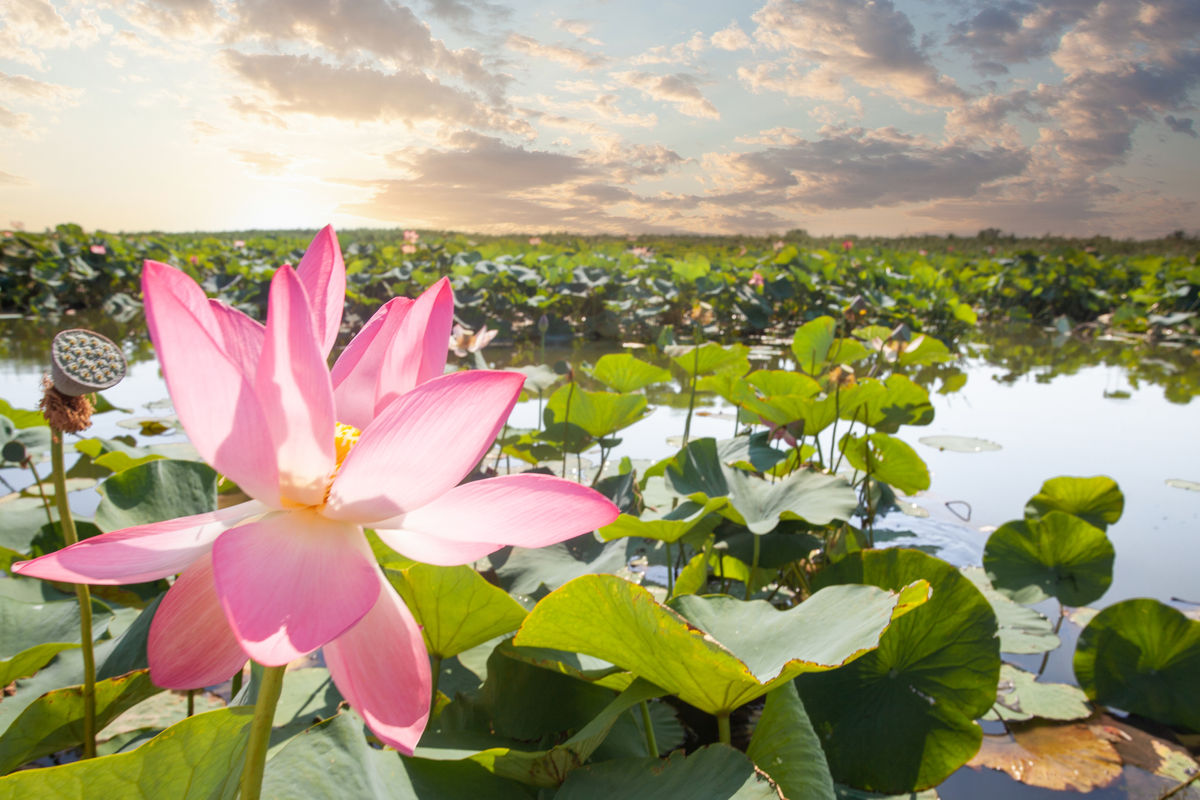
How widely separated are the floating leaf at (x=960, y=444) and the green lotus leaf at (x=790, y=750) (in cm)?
205

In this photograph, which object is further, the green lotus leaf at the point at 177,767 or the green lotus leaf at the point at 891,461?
the green lotus leaf at the point at 891,461

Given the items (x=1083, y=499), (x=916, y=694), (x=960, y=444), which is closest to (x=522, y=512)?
(x=916, y=694)

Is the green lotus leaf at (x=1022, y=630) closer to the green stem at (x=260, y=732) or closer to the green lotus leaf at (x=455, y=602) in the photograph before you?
the green lotus leaf at (x=455, y=602)

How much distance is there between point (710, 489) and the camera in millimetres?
1132

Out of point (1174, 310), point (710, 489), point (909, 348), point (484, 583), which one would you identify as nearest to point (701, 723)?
point (710, 489)

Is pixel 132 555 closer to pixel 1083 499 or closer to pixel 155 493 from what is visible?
pixel 155 493

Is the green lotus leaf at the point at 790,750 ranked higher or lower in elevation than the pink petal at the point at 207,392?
lower

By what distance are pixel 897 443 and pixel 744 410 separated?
0.52 metres

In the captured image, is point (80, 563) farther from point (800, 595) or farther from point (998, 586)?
point (998, 586)

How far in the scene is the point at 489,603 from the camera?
58cm

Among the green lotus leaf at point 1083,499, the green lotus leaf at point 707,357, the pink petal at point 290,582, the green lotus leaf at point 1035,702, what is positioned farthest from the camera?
the green lotus leaf at point 707,357

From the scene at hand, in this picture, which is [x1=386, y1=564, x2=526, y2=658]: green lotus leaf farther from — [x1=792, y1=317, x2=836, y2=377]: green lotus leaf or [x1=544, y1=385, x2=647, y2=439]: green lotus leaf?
[x1=792, y1=317, x2=836, y2=377]: green lotus leaf

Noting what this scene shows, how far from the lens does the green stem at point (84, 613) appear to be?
52cm

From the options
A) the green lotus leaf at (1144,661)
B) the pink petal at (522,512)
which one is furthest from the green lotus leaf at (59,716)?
the green lotus leaf at (1144,661)
